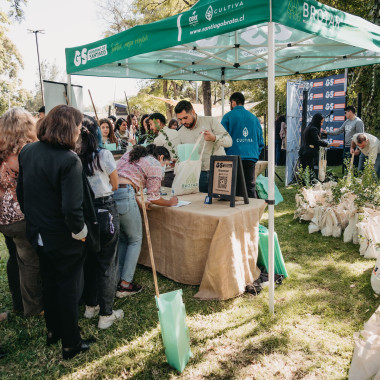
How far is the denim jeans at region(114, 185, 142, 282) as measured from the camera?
2.89 meters

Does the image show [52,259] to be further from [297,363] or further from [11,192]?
[297,363]

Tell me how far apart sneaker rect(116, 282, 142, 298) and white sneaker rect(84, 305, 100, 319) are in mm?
290

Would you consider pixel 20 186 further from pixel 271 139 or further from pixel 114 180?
pixel 271 139

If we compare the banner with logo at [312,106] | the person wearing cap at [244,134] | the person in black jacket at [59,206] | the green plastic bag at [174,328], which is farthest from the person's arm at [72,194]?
the banner with logo at [312,106]

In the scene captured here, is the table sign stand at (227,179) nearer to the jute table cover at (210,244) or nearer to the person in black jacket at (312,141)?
the jute table cover at (210,244)

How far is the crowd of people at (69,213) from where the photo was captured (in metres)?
2.05

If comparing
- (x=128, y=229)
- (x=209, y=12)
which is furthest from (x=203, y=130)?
(x=128, y=229)

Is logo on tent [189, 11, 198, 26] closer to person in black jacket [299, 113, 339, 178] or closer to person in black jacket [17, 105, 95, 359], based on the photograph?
person in black jacket [17, 105, 95, 359]

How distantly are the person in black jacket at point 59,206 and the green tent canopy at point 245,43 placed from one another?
4.42 ft

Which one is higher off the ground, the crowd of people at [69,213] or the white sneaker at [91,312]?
the crowd of people at [69,213]

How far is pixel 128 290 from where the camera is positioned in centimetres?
319

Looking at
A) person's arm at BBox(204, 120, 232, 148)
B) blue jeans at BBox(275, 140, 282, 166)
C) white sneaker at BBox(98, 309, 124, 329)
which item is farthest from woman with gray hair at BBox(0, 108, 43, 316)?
blue jeans at BBox(275, 140, 282, 166)

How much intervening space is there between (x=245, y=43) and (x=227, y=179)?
3064mm

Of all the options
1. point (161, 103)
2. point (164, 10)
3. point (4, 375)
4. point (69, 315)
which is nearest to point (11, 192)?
point (69, 315)
